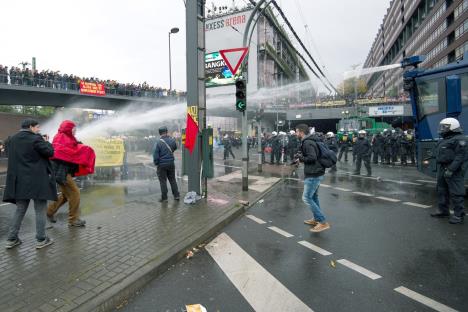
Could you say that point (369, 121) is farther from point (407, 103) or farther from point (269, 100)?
point (269, 100)

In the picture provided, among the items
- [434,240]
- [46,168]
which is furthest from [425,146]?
[46,168]

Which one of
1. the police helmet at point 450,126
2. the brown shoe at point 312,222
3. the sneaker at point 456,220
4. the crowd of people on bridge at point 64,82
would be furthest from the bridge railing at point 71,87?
the sneaker at point 456,220

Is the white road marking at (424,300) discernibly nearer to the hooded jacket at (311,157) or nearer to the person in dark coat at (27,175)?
the hooded jacket at (311,157)

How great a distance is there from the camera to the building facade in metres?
49.1

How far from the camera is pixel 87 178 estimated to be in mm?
12445

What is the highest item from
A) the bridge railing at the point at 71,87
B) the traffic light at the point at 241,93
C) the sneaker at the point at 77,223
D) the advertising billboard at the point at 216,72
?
the advertising billboard at the point at 216,72

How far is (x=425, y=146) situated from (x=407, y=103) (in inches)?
1322

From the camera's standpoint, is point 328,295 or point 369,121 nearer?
point 328,295

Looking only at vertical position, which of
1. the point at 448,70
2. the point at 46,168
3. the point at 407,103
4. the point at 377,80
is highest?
the point at 377,80

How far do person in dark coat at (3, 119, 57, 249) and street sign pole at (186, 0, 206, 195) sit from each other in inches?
145

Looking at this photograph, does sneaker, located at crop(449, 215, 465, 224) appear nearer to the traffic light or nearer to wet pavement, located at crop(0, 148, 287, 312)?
wet pavement, located at crop(0, 148, 287, 312)

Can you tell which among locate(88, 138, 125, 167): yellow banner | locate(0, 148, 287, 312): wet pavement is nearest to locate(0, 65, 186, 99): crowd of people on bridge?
locate(88, 138, 125, 167): yellow banner

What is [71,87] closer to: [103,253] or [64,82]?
[64,82]

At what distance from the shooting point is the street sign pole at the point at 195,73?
7.96m
